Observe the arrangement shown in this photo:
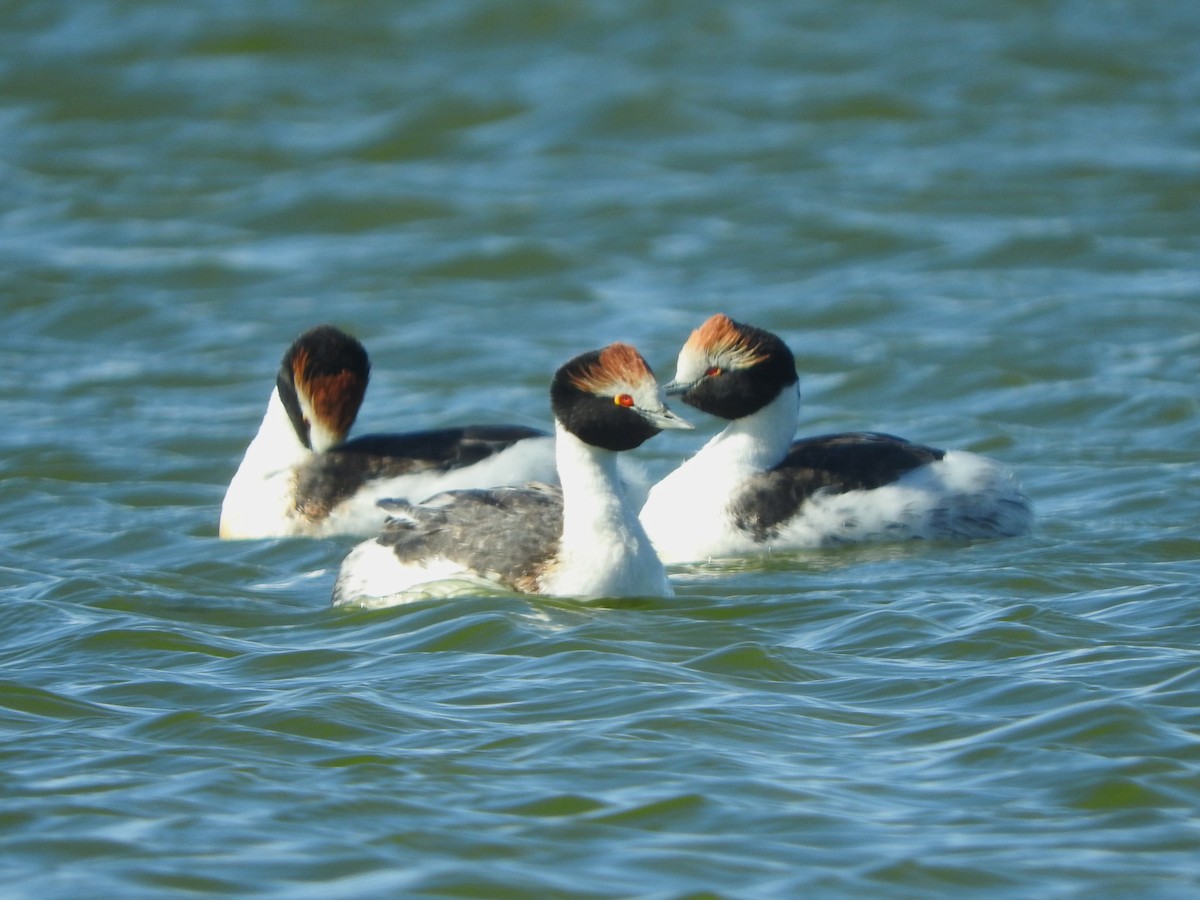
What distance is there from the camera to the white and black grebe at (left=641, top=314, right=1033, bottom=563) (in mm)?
10195

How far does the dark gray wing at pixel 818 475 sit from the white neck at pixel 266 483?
253 centimetres

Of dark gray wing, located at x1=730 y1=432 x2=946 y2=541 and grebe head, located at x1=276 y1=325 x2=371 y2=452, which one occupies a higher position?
grebe head, located at x1=276 y1=325 x2=371 y2=452

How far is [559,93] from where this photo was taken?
20609 mm

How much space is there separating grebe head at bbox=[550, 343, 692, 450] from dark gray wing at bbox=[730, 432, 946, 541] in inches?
66.8

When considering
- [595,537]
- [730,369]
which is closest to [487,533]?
[595,537]

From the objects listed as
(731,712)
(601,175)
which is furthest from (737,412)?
(601,175)

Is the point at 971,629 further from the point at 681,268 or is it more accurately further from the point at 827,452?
the point at 681,268

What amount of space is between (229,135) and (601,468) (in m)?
12.2

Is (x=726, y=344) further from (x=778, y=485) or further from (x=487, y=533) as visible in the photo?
(x=487, y=533)

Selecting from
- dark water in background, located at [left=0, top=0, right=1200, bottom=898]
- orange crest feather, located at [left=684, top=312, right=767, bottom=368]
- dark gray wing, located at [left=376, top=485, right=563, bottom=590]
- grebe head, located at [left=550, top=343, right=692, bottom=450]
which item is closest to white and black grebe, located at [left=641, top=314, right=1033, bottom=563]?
orange crest feather, located at [left=684, top=312, right=767, bottom=368]

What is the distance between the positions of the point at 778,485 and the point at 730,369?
2.03ft

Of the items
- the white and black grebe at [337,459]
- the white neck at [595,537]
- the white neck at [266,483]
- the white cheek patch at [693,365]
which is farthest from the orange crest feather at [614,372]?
the white neck at [266,483]

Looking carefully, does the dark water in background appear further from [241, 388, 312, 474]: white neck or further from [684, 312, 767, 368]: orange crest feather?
[684, 312, 767, 368]: orange crest feather

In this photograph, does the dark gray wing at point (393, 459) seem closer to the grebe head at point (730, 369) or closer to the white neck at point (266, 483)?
the white neck at point (266, 483)
